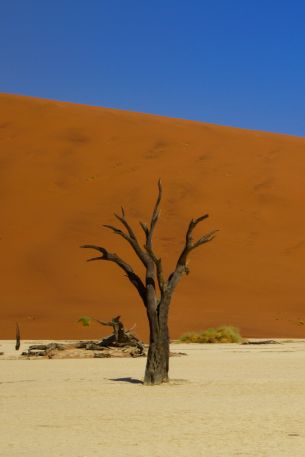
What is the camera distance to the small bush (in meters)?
29.8

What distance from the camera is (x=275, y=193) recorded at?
4922 cm

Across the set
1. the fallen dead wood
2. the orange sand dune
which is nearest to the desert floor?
the fallen dead wood

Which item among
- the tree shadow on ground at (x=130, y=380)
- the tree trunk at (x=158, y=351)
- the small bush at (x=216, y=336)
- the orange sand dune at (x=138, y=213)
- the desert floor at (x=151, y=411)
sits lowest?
the desert floor at (x=151, y=411)

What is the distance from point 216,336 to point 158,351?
604 inches

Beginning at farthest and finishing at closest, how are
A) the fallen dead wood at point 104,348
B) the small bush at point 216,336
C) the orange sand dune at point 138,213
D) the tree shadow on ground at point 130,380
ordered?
1. the orange sand dune at point 138,213
2. the small bush at point 216,336
3. the fallen dead wood at point 104,348
4. the tree shadow on ground at point 130,380

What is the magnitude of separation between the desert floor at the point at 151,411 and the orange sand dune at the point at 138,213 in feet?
44.7

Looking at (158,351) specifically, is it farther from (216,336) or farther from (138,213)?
(138,213)

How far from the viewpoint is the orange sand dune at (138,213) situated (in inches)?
1387

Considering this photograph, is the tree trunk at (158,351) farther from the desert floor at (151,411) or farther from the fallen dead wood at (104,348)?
the fallen dead wood at (104,348)

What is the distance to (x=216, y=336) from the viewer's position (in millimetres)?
30078

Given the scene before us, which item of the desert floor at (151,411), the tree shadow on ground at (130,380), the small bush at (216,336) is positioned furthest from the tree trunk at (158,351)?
the small bush at (216,336)

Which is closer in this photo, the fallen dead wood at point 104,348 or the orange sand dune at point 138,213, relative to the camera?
the fallen dead wood at point 104,348

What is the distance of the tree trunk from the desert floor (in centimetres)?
27

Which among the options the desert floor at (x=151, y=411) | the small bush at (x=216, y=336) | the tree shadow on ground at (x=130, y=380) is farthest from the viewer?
the small bush at (x=216, y=336)
